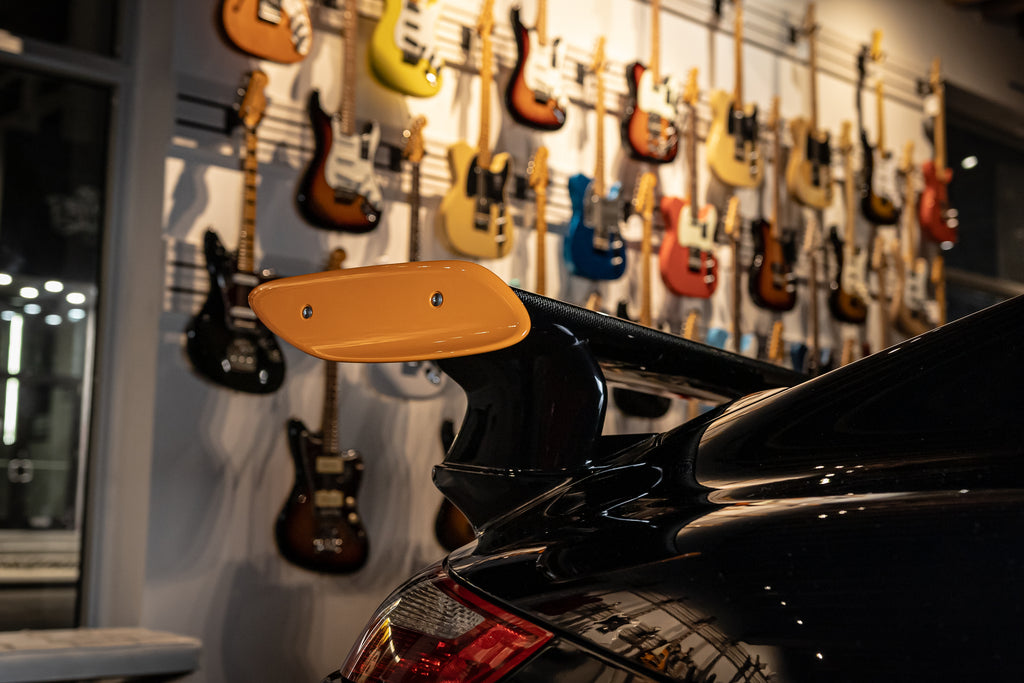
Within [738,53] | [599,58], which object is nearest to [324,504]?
[599,58]

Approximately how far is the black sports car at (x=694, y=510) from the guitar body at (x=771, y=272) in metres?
3.06

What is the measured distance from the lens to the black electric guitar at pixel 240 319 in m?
2.46

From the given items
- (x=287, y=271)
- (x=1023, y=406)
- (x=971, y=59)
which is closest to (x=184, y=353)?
(x=287, y=271)

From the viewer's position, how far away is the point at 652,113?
345 cm

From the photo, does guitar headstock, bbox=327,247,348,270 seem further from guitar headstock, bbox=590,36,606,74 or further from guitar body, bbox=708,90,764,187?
guitar body, bbox=708,90,764,187

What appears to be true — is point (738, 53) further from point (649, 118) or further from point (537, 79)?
point (537, 79)

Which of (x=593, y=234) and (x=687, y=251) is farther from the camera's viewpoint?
(x=687, y=251)

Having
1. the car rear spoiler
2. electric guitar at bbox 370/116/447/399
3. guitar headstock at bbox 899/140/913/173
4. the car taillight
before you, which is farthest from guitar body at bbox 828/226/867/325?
the car taillight

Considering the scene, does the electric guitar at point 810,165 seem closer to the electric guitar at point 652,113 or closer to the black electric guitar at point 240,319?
the electric guitar at point 652,113

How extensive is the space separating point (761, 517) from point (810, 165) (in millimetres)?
3717

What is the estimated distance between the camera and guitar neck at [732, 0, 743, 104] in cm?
382

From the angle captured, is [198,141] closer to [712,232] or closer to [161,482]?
[161,482]

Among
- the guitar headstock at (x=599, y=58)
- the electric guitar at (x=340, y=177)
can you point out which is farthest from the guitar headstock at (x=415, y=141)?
the guitar headstock at (x=599, y=58)

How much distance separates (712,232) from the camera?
356 cm
